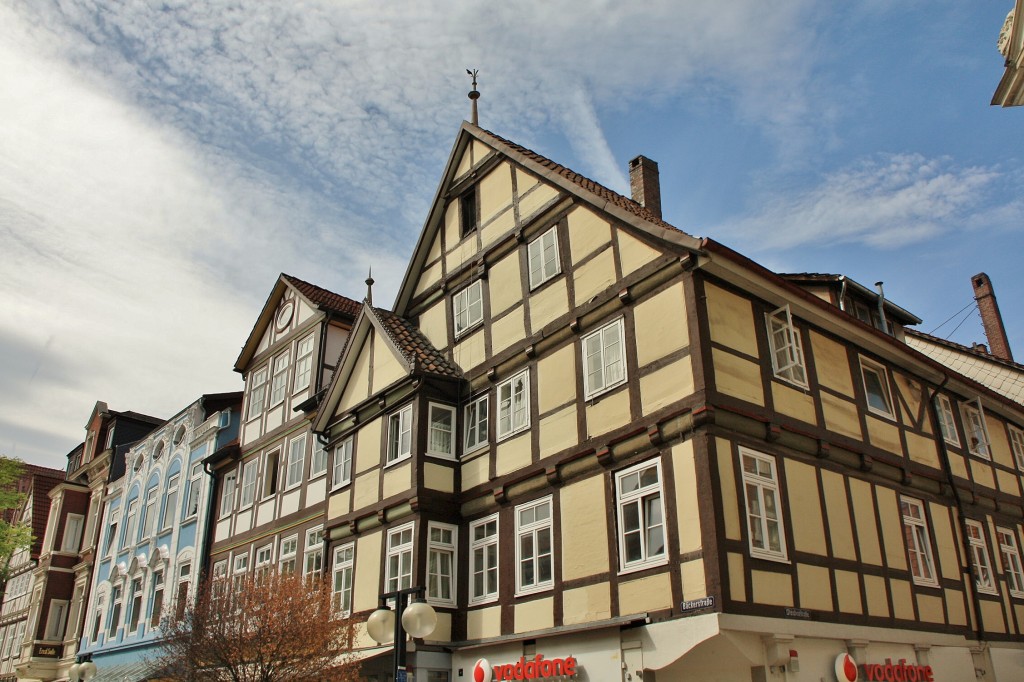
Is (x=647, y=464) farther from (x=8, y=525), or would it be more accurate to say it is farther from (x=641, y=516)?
(x=8, y=525)

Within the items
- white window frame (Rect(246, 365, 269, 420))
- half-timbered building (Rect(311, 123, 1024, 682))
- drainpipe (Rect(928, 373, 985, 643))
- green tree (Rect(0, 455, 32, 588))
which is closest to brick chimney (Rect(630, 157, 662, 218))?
half-timbered building (Rect(311, 123, 1024, 682))

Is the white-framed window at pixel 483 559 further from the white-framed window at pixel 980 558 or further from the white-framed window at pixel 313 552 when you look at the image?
the white-framed window at pixel 980 558

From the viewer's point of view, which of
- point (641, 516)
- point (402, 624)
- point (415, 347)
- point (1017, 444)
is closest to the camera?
point (402, 624)

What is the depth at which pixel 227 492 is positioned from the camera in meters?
28.3

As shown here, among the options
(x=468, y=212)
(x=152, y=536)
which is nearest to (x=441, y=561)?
(x=468, y=212)

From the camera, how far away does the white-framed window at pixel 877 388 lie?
17.2 m

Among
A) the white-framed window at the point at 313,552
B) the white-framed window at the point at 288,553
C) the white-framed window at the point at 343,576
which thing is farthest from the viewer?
the white-framed window at the point at 288,553

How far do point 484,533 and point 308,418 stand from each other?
9161 millimetres

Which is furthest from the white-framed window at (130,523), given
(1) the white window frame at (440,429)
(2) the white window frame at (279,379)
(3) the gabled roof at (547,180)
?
(1) the white window frame at (440,429)

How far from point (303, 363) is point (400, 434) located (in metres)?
8.19

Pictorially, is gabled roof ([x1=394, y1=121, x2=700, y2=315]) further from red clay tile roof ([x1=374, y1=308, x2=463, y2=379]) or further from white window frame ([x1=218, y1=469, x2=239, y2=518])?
white window frame ([x1=218, y1=469, x2=239, y2=518])

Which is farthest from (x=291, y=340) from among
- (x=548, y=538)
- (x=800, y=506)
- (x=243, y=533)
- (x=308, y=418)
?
(x=800, y=506)

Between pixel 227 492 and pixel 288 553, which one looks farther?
pixel 227 492

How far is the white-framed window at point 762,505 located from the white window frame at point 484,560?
5301mm
